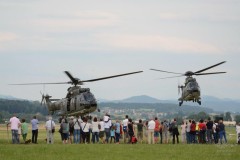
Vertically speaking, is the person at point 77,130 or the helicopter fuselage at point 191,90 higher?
the helicopter fuselage at point 191,90

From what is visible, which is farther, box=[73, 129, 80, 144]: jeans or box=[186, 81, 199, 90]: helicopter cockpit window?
box=[186, 81, 199, 90]: helicopter cockpit window

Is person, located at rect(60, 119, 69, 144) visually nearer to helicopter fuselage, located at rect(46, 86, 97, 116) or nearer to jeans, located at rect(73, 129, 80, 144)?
jeans, located at rect(73, 129, 80, 144)

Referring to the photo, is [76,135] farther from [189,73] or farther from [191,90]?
[189,73]

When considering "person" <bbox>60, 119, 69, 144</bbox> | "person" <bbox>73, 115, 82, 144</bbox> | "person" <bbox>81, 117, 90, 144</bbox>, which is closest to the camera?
"person" <bbox>60, 119, 69, 144</bbox>

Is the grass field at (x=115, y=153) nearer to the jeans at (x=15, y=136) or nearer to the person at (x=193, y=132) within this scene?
the jeans at (x=15, y=136)

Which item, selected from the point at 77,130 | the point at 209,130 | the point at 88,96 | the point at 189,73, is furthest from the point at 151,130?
the point at 189,73

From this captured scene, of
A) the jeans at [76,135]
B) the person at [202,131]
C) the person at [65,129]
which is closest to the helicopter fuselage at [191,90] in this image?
the person at [202,131]

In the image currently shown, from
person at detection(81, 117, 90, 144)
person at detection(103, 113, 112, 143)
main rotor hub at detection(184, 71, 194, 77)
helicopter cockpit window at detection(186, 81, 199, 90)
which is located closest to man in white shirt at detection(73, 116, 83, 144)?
person at detection(81, 117, 90, 144)

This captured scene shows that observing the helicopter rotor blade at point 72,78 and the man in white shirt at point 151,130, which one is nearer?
the man in white shirt at point 151,130

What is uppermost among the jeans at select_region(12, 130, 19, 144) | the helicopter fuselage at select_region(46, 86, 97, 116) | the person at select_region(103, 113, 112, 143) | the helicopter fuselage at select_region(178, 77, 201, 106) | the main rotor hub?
the main rotor hub

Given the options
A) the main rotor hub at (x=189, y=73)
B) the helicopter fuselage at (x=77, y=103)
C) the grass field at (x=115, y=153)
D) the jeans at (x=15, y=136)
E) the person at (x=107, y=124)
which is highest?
the main rotor hub at (x=189, y=73)

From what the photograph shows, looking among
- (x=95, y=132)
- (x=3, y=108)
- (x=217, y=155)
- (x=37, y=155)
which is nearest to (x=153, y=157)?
(x=217, y=155)

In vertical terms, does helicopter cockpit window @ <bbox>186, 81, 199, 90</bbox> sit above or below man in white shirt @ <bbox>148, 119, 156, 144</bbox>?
above

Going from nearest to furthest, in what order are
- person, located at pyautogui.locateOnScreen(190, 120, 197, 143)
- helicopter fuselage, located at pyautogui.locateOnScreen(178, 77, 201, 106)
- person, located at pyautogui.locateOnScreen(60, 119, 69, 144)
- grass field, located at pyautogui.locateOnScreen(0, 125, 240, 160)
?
grass field, located at pyautogui.locateOnScreen(0, 125, 240, 160) → person, located at pyautogui.locateOnScreen(60, 119, 69, 144) → person, located at pyautogui.locateOnScreen(190, 120, 197, 143) → helicopter fuselage, located at pyautogui.locateOnScreen(178, 77, 201, 106)
